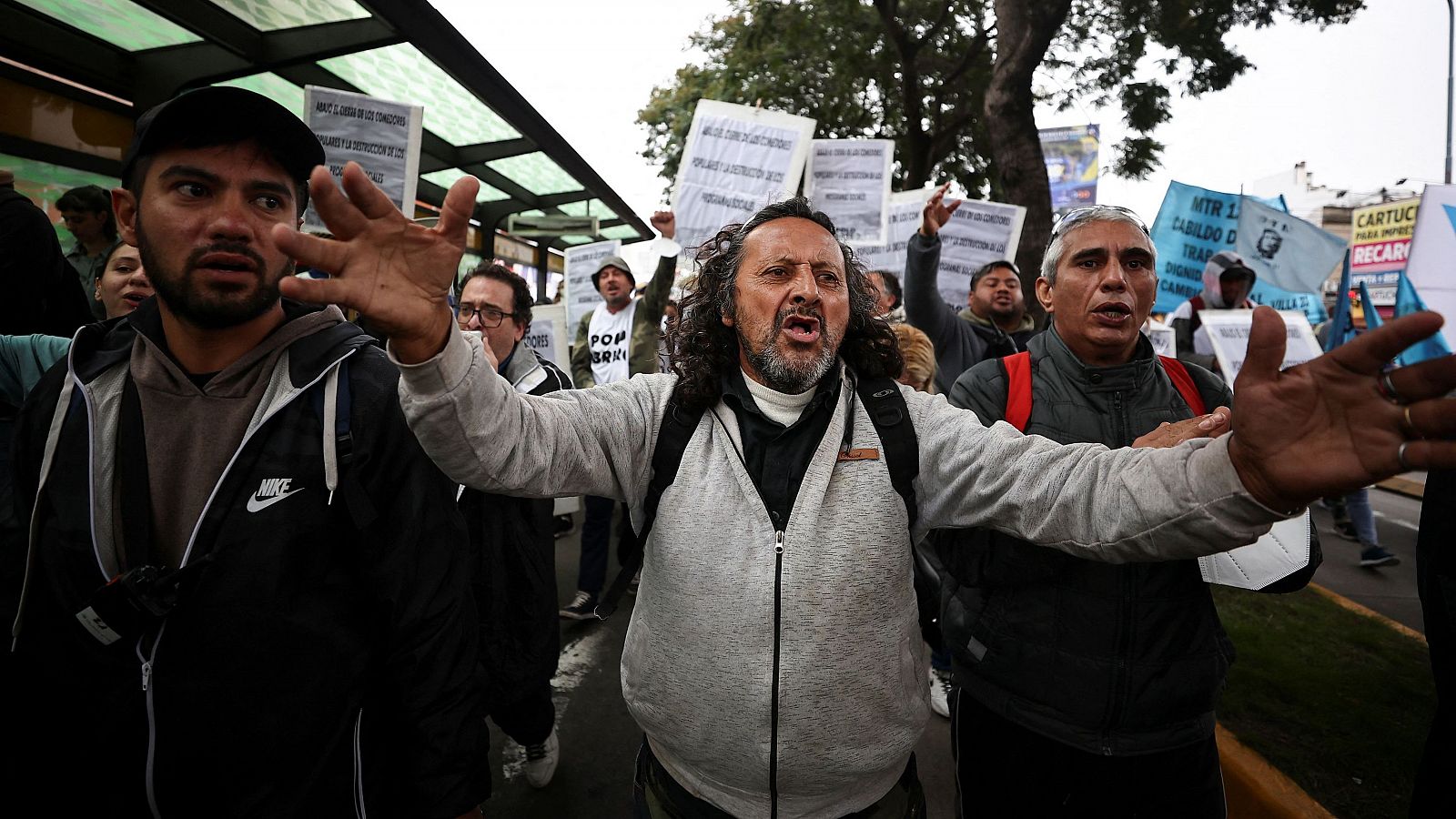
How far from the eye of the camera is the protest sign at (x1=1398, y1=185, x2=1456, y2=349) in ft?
11.8

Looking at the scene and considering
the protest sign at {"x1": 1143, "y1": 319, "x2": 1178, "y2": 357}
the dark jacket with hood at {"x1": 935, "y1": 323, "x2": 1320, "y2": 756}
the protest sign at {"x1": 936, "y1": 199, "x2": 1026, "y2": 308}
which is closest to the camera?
the dark jacket with hood at {"x1": 935, "y1": 323, "x2": 1320, "y2": 756}

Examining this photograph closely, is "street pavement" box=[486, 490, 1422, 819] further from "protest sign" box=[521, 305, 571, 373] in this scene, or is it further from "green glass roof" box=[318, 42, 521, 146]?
"green glass roof" box=[318, 42, 521, 146]

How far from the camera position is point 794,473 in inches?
60.2

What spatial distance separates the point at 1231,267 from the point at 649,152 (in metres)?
14.9

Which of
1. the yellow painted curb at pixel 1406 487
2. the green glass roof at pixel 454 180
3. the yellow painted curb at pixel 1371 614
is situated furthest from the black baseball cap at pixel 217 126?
the yellow painted curb at pixel 1406 487

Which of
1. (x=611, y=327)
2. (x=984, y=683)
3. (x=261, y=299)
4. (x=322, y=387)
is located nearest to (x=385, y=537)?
(x=322, y=387)

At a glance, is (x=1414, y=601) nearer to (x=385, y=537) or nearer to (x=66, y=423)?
(x=385, y=537)

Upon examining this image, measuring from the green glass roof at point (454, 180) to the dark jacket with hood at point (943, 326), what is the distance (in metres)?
6.90

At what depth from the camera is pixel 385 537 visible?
144 cm

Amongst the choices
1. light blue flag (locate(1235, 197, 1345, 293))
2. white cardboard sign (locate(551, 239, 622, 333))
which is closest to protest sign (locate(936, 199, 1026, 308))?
light blue flag (locate(1235, 197, 1345, 293))

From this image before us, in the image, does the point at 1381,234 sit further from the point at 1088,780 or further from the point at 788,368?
the point at 788,368

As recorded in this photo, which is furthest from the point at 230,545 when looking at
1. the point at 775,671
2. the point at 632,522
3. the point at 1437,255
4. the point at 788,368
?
the point at 1437,255

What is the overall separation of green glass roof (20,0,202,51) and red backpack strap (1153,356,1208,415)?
673 centimetres

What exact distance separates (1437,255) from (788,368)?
13.7ft
